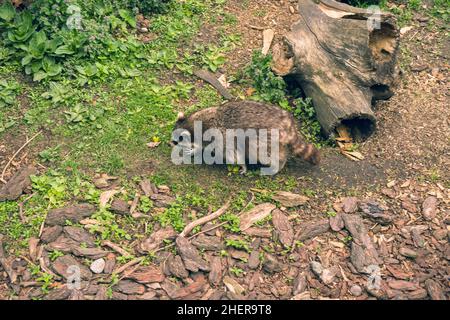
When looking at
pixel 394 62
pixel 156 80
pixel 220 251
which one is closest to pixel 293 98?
pixel 394 62

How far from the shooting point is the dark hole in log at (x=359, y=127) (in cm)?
757

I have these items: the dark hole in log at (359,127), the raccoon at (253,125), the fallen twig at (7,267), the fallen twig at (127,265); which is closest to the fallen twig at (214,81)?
the raccoon at (253,125)

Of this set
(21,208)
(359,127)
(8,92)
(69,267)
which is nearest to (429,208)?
(359,127)

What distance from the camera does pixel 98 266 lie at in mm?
6234

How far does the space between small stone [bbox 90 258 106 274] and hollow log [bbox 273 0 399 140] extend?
3.22 metres

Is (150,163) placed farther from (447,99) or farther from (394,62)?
(447,99)

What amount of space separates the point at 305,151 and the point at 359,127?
103 cm

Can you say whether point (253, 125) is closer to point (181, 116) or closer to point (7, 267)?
point (181, 116)

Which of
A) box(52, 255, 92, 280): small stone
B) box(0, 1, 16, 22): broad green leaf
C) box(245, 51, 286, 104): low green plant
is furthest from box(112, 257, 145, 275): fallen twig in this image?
box(0, 1, 16, 22): broad green leaf

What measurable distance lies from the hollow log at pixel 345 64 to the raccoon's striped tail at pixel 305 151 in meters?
A: 0.50

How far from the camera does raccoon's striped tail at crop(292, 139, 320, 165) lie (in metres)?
7.05

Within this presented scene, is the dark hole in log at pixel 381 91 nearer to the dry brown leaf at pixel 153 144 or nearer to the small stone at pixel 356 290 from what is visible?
the small stone at pixel 356 290

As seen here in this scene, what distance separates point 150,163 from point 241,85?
1.90 m

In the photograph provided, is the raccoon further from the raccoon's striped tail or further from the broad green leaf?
the broad green leaf
